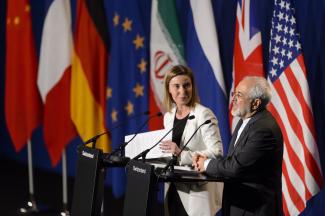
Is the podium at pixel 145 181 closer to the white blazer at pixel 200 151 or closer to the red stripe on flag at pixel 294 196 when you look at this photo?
the white blazer at pixel 200 151

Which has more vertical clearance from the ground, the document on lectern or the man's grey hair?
the man's grey hair

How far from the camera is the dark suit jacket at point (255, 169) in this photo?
10.1 ft

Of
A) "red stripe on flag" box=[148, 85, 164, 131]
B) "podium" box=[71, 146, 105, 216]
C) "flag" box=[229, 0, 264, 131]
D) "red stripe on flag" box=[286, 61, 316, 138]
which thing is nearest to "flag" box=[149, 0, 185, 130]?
"red stripe on flag" box=[148, 85, 164, 131]

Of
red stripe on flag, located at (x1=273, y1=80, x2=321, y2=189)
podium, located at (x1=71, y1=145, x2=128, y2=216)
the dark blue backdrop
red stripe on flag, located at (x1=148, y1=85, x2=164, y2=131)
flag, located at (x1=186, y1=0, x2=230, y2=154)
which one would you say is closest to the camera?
podium, located at (x1=71, y1=145, x2=128, y2=216)

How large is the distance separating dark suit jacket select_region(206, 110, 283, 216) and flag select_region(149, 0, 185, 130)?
96.3 inches

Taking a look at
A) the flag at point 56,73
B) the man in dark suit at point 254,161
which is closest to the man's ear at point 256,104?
the man in dark suit at point 254,161

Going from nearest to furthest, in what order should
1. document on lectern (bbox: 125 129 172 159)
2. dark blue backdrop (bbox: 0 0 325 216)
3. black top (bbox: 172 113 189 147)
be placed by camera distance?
document on lectern (bbox: 125 129 172 159)
black top (bbox: 172 113 189 147)
dark blue backdrop (bbox: 0 0 325 216)

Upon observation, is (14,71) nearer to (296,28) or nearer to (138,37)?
(138,37)

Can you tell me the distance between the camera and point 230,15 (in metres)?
5.66

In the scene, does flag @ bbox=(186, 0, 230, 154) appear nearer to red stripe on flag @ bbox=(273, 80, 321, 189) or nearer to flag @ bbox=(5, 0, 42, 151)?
red stripe on flag @ bbox=(273, 80, 321, 189)

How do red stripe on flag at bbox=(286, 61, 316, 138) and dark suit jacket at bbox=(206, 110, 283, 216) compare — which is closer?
dark suit jacket at bbox=(206, 110, 283, 216)

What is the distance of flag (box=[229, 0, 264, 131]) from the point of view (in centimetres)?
488

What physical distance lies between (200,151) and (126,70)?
8.40ft

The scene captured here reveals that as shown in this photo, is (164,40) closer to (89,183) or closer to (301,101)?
(301,101)
